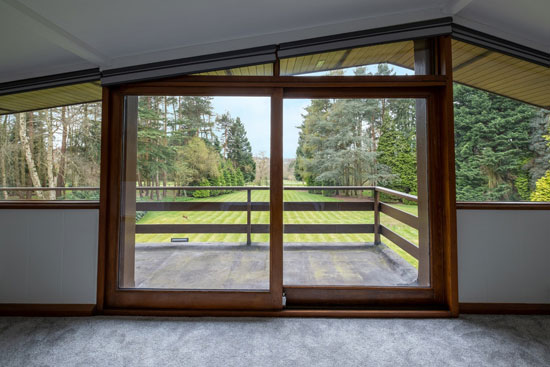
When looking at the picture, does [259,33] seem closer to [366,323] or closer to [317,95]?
[317,95]

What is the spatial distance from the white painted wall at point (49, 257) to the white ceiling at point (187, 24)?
1328 mm

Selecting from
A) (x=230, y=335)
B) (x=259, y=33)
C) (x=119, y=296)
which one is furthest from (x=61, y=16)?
(x=230, y=335)

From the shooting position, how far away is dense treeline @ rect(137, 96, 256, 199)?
2.45 metres

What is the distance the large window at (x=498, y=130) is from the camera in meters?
2.43

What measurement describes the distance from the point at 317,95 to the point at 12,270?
3.16 meters

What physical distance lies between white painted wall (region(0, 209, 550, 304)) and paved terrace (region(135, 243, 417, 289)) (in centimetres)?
45

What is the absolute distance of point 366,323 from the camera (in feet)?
7.20

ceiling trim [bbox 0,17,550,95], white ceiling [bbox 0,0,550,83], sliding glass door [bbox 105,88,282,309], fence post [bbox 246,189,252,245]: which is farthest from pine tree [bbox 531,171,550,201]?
fence post [bbox 246,189,252,245]

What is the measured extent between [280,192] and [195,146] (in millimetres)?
882

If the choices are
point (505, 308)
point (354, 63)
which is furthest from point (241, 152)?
point (505, 308)

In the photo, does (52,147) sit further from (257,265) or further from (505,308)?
(505,308)

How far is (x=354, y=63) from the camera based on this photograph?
240 cm

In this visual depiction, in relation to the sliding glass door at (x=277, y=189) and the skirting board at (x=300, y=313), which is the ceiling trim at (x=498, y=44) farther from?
the skirting board at (x=300, y=313)

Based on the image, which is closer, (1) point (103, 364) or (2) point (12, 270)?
(1) point (103, 364)
